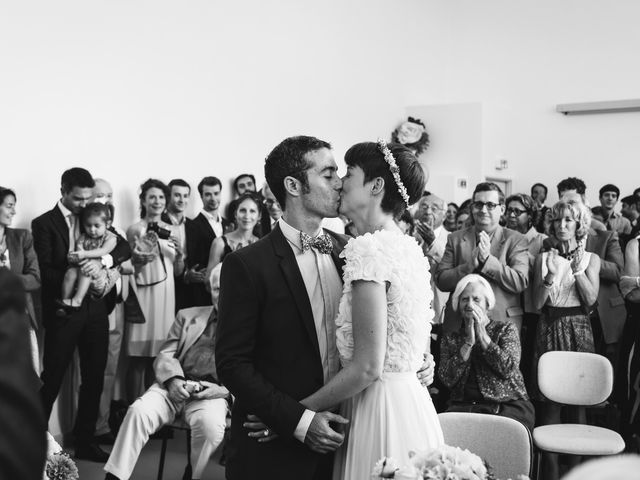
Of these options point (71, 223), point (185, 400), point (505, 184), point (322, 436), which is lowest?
point (185, 400)

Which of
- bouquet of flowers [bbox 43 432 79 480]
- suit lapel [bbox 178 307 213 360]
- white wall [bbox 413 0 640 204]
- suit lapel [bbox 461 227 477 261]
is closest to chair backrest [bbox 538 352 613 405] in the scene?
suit lapel [bbox 461 227 477 261]

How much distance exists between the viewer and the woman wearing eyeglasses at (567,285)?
16.9ft

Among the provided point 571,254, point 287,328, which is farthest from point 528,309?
point 287,328

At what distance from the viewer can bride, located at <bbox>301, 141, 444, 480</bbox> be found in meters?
2.22

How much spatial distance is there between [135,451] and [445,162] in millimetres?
8325

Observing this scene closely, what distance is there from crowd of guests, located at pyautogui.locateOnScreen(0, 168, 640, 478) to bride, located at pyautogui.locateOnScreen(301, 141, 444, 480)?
6.89 feet

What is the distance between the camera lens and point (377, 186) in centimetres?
233

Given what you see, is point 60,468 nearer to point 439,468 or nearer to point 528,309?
point 439,468

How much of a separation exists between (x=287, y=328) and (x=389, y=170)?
54cm

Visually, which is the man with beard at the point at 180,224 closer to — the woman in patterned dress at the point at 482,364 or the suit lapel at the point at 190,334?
the suit lapel at the point at 190,334

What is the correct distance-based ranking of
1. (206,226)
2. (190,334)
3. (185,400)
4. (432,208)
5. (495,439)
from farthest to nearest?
(432,208)
(206,226)
(190,334)
(185,400)
(495,439)

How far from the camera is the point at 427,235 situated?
6309 millimetres

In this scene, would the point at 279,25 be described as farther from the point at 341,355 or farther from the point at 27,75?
the point at 341,355

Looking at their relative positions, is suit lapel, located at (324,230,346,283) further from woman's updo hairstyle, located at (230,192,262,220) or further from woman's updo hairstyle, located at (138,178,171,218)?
woman's updo hairstyle, located at (138,178,171,218)
